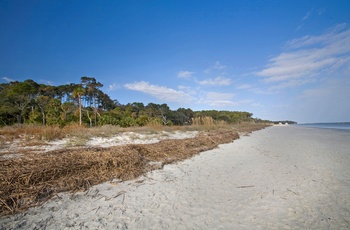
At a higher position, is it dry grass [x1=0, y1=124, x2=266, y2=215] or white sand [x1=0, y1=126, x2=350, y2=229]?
dry grass [x1=0, y1=124, x2=266, y2=215]

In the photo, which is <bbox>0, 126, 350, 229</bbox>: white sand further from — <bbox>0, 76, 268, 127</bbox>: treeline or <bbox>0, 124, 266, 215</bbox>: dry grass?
<bbox>0, 76, 268, 127</bbox>: treeline

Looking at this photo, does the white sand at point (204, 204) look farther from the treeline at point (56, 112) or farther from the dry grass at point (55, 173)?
the treeline at point (56, 112)

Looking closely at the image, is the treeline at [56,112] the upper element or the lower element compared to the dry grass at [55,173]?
upper

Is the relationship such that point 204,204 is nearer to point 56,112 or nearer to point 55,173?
point 55,173

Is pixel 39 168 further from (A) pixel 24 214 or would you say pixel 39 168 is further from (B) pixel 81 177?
(A) pixel 24 214

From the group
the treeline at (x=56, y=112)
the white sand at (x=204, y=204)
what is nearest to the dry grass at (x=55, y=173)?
the white sand at (x=204, y=204)

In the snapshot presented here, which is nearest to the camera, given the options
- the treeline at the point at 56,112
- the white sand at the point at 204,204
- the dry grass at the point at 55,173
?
the white sand at the point at 204,204

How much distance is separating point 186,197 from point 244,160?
320 cm

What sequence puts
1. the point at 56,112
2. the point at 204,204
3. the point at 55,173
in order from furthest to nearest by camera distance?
the point at 56,112
the point at 55,173
the point at 204,204

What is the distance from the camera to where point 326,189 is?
2955 mm

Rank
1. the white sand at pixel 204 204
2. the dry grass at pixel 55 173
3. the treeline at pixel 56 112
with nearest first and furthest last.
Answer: the white sand at pixel 204 204 < the dry grass at pixel 55 173 < the treeline at pixel 56 112

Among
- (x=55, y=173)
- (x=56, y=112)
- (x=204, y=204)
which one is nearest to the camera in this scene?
(x=204, y=204)

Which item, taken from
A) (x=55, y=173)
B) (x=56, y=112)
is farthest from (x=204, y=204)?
(x=56, y=112)

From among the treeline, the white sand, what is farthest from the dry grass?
the treeline
